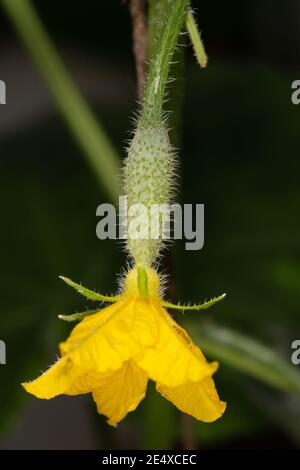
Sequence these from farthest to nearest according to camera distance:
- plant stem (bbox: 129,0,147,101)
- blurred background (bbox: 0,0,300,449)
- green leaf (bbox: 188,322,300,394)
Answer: blurred background (bbox: 0,0,300,449)
green leaf (bbox: 188,322,300,394)
plant stem (bbox: 129,0,147,101)

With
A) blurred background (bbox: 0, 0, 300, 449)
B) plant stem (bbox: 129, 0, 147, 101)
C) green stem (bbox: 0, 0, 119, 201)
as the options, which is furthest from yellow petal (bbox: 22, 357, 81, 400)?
blurred background (bbox: 0, 0, 300, 449)

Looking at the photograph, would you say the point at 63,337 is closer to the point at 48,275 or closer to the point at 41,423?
the point at 48,275

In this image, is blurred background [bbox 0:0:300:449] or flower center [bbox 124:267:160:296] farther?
blurred background [bbox 0:0:300:449]

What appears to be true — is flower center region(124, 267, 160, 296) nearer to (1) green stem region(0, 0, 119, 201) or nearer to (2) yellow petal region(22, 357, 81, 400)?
(2) yellow petal region(22, 357, 81, 400)

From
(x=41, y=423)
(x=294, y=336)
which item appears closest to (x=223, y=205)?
(x=294, y=336)

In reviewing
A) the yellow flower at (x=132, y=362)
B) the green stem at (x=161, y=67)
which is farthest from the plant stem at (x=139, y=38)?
the yellow flower at (x=132, y=362)

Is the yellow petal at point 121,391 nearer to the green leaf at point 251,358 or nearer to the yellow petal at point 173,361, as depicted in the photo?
the yellow petal at point 173,361

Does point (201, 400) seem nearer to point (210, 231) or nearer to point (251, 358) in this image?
point (251, 358)
